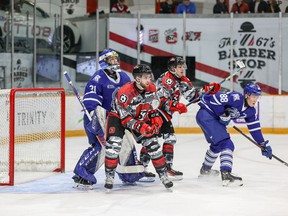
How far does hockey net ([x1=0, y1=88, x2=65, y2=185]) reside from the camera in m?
5.48

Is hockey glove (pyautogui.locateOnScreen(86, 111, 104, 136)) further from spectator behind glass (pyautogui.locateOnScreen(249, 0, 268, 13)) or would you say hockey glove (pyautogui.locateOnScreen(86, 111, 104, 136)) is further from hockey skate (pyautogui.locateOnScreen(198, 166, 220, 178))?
spectator behind glass (pyautogui.locateOnScreen(249, 0, 268, 13))

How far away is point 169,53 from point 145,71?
233 inches

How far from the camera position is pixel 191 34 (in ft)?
33.7

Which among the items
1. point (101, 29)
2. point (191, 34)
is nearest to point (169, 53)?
point (191, 34)

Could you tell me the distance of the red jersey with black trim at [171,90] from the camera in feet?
17.4

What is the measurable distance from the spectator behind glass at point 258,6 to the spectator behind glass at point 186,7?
92 centimetres

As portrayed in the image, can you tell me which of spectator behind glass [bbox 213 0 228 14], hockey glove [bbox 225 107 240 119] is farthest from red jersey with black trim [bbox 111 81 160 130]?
spectator behind glass [bbox 213 0 228 14]

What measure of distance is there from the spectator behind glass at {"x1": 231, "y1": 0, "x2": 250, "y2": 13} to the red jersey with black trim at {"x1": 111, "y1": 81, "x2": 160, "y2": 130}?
663 cm

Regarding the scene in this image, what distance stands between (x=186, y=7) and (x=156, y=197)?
6.85 metres

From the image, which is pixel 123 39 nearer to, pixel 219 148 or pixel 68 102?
pixel 68 102

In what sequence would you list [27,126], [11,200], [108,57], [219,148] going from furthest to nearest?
[27,126] < [219,148] < [108,57] < [11,200]

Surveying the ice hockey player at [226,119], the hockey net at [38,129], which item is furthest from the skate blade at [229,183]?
the hockey net at [38,129]

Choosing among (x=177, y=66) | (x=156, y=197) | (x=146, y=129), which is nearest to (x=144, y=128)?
(x=146, y=129)

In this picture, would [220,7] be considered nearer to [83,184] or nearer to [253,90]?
[253,90]
